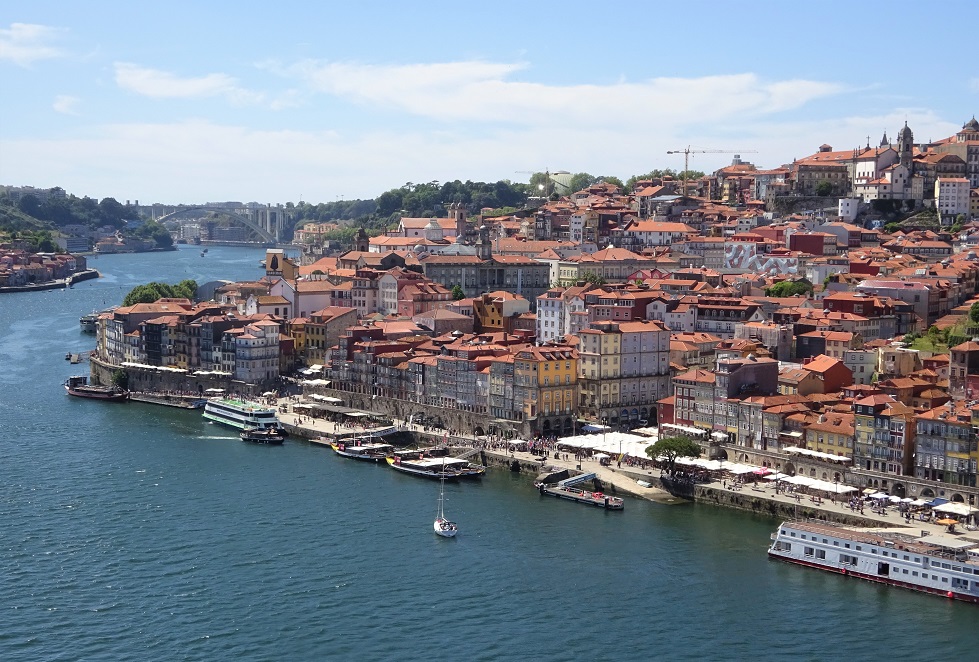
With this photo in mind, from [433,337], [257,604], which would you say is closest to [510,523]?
[257,604]

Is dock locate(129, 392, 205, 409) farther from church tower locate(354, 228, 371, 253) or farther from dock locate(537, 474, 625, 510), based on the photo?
church tower locate(354, 228, 371, 253)

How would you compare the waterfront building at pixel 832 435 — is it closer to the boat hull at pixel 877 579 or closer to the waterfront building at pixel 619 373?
the boat hull at pixel 877 579

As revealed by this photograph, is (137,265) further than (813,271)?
Yes

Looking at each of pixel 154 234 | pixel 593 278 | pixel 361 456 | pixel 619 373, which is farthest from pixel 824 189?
pixel 154 234

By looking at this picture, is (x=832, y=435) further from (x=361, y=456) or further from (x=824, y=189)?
(x=824, y=189)

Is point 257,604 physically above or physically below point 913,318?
below

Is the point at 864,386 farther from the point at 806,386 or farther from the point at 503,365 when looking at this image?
the point at 503,365

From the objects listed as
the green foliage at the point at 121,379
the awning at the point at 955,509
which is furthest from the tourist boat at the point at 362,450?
the awning at the point at 955,509
